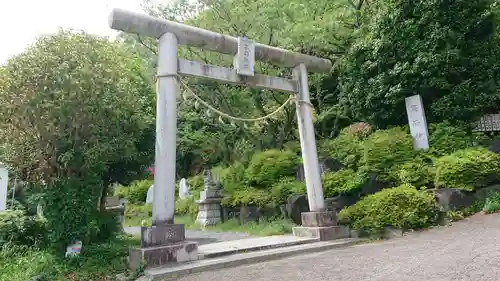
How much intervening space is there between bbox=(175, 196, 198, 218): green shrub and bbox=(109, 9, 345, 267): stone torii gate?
7619mm

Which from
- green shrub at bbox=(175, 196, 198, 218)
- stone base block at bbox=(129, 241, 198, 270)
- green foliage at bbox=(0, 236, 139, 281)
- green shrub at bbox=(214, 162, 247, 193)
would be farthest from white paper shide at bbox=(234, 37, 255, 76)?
green shrub at bbox=(175, 196, 198, 218)

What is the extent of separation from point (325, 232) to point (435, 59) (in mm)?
6658

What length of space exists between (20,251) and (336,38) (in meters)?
12.3

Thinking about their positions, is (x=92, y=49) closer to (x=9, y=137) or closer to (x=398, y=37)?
(x=9, y=137)

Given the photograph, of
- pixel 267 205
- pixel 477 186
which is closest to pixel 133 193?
pixel 267 205

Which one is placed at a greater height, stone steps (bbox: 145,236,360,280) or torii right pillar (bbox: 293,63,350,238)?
torii right pillar (bbox: 293,63,350,238)

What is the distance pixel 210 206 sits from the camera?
1420 centimetres

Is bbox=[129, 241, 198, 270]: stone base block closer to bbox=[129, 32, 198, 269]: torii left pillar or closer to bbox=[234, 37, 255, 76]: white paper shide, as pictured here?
bbox=[129, 32, 198, 269]: torii left pillar

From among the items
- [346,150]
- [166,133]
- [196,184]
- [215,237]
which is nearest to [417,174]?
[346,150]

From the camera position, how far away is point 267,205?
12117 millimetres

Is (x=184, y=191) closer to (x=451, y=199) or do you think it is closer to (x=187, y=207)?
(x=187, y=207)

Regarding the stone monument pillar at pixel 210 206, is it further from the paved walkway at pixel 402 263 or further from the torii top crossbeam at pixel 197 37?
the paved walkway at pixel 402 263

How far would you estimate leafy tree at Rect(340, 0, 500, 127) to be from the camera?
36.2 feet

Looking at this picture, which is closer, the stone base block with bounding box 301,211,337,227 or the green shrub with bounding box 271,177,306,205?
the stone base block with bounding box 301,211,337,227
